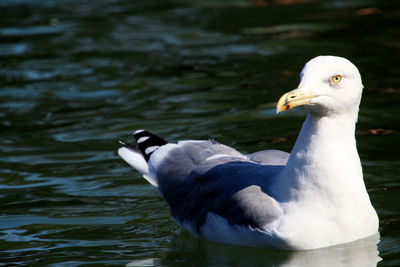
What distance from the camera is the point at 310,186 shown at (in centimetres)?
560

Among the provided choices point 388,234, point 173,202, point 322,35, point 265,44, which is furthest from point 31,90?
point 388,234

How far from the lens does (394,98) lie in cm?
986

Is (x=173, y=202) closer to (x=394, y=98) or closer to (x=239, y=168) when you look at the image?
(x=239, y=168)

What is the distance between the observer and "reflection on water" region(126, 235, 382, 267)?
569 centimetres

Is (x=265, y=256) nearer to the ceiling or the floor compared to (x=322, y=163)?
nearer to the floor

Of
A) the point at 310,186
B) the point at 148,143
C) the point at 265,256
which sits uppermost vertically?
the point at 148,143

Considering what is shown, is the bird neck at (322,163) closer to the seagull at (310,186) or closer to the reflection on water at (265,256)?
the seagull at (310,186)

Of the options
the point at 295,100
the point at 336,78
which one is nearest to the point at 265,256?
the point at 295,100

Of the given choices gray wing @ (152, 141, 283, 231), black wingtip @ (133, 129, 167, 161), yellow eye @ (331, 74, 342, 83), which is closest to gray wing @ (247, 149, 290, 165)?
gray wing @ (152, 141, 283, 231)

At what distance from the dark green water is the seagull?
7.5 inches

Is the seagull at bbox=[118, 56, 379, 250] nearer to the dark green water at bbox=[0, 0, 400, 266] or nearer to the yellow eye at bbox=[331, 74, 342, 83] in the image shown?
the yellow eye at bbox=[331, 74, 342, 83]

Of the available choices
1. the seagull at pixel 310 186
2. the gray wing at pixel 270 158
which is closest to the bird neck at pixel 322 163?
the seagull at pixel 310 186

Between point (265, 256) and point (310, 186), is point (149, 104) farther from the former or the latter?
point (310, 186)

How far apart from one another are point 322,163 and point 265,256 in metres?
0.80
